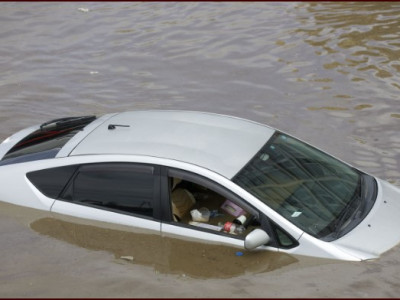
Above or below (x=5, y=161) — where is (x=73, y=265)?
below

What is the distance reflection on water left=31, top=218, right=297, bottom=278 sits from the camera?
6.57 metres

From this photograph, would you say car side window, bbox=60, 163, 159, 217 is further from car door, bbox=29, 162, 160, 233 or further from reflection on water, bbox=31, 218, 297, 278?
reflection on water, bbox=31, 218, 297, 278

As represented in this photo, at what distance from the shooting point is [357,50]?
14.0m

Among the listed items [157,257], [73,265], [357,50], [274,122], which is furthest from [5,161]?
[357,50]

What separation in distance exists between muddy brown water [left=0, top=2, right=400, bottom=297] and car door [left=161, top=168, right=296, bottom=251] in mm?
122

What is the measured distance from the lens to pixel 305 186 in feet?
22.9

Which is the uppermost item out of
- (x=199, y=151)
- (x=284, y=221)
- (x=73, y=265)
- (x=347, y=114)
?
(x=199, y=151)

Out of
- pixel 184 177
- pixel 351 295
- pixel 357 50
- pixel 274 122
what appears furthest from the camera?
pixel 357 50

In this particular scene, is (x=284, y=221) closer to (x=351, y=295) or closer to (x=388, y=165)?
(x=351, y=295)

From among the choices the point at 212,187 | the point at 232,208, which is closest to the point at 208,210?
the point at 232,208

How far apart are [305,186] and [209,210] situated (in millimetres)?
923

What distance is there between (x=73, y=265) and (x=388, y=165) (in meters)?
4.75

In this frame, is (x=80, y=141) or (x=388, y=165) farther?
(x=388, y=165)

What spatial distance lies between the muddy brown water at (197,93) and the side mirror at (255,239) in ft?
0.88
